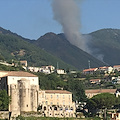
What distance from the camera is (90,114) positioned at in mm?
102062

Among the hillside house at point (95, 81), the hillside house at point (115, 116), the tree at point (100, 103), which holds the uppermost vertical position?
Answer: the hillside house at point (95, 81)

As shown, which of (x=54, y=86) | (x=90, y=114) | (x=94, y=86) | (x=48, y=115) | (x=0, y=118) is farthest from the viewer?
(x=94, y=86)

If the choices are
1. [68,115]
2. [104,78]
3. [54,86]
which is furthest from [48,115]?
[104,78]

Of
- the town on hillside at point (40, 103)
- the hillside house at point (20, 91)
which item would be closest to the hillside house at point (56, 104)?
the town on hillside at point (40, 103)

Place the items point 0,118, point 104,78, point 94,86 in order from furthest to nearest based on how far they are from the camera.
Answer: point 104,78 < point 94,86 < point 0,118

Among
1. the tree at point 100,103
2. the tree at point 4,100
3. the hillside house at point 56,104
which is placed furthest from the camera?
the tree at point 100,103

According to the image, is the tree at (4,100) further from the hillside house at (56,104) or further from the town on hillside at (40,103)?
the hillside house at (56,104)

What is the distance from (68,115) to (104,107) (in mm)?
10626

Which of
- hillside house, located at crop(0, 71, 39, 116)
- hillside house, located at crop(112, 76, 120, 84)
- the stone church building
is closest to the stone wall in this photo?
the stone church building

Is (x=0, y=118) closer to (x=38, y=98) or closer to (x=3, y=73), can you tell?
(x=38, y=98)

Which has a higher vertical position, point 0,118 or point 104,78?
point 104,78

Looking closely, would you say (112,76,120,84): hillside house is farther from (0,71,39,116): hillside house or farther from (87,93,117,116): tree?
(0,71,39,116): hillside house

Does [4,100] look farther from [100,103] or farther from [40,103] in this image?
[100,103]

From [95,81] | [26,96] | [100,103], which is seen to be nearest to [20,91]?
[26,96]
